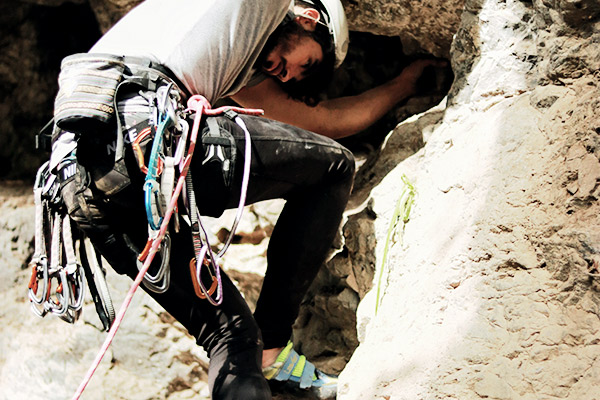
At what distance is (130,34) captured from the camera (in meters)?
1.83

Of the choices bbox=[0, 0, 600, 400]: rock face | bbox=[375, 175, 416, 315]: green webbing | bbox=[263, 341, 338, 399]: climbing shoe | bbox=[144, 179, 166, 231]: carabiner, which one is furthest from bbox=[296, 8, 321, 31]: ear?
bbox=[263, 341, 338, 399]: climbing shoe

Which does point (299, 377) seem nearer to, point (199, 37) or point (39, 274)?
point (39, 274)

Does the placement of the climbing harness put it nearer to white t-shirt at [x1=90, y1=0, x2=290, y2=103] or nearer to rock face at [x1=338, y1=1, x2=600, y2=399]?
white t-shirt at [x1=90, y1=0, x2=290, y2=103]

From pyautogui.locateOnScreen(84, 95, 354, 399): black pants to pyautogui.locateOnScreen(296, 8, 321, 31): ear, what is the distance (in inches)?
17.6

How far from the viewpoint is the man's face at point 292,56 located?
6.98 feet

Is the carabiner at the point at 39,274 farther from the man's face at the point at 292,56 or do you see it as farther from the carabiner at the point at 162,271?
the man's face at the point at 292,56

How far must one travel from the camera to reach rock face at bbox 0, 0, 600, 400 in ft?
4.83

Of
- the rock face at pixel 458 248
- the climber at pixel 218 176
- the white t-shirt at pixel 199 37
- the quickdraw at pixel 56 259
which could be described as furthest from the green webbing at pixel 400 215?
the quickdraw at pixel 56 259

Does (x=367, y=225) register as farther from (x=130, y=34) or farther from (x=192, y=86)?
(x=130, y=34)

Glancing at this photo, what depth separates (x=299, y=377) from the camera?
2.15 metres

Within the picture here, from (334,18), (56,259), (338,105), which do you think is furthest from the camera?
(338,105)

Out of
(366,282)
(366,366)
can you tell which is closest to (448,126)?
(366,282)

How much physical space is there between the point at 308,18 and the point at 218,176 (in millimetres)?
677

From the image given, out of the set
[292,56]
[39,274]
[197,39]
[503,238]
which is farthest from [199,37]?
[503,238]
